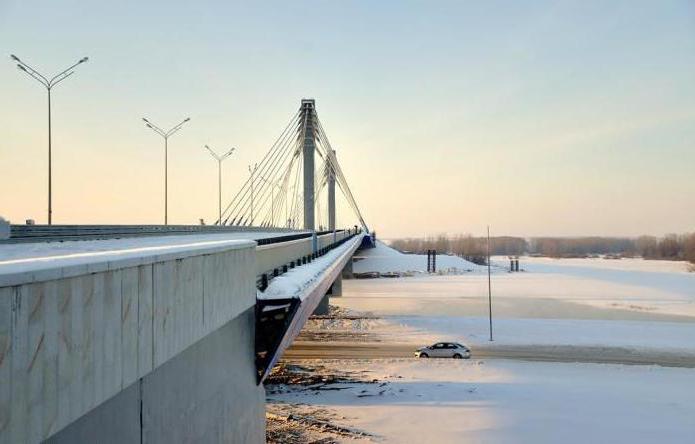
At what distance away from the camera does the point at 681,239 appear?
184 metres

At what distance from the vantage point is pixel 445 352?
2781cm

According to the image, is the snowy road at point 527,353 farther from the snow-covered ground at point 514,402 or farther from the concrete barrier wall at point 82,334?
the concrete barrier wall at point 82,334

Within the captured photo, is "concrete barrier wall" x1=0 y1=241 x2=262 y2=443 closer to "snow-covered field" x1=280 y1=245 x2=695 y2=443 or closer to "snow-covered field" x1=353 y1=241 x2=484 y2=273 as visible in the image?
"snow-covered field" x1=280 y1=245 x2=695 y2=443

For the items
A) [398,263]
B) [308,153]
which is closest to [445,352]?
[308,153]

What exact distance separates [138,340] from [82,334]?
1.19 meters

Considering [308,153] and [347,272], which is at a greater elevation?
[308,153]

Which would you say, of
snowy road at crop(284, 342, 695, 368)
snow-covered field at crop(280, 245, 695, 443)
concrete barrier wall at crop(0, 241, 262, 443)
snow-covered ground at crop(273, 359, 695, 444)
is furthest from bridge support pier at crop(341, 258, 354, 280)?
concrete barrier wall at crop(0, 241, 262, 443)

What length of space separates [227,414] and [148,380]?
4123 millimetres

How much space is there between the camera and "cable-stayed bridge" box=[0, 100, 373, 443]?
4.25 meters

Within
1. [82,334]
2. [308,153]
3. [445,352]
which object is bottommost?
[445,352]

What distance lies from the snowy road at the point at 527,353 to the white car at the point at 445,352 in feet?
2.59

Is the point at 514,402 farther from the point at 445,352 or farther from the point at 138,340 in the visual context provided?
the point at 138,340

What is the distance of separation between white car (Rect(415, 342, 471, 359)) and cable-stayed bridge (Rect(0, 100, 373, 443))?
1444 cm

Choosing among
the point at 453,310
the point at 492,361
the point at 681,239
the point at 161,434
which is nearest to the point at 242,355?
the point at 161,434
